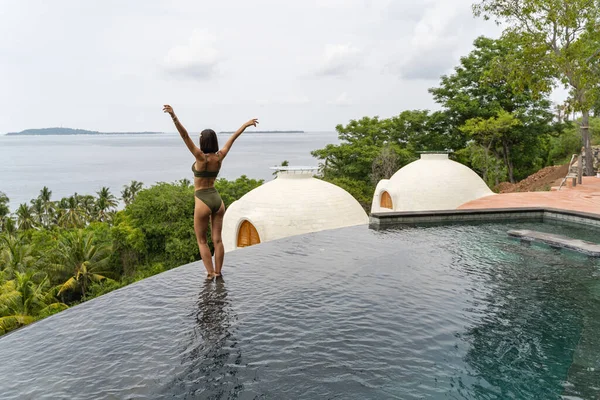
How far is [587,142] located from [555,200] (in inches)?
337

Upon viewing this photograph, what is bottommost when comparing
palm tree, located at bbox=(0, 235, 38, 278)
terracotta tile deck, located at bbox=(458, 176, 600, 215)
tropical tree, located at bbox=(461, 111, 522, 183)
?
palm tree, located at bbox=(0, 235, 38, 278)

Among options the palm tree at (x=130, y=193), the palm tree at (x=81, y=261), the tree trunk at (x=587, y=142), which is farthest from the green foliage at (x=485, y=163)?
the palm tree at (x=130, y=193)

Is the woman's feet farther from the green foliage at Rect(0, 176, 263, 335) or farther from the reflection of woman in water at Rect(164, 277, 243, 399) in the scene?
the green foliage at Rect(0, 176, 263, 335)

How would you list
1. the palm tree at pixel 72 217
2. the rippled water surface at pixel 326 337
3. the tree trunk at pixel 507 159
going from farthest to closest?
1. the palm tree at pixel 72 217
2. the tree trunk at pixel 507 159
3. the rippled water surface at pixel 326 337

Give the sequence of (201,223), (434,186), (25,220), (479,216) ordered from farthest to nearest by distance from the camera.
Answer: (25,220) < (434,186) < (479,216) < (201,223)

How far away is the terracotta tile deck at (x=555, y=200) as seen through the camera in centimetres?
1559

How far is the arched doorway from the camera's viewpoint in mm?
22156

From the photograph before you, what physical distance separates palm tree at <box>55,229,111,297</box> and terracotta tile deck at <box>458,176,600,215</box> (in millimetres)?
22995

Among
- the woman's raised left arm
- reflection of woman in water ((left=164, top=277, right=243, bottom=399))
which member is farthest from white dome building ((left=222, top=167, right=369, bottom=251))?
the woman's raised left arm

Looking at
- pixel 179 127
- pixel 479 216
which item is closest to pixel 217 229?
pixel 179 127

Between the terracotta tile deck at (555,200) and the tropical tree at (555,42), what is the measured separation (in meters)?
5.10

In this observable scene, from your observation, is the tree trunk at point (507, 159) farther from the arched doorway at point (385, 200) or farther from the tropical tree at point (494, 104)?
the arched doorway at point (385, 200)

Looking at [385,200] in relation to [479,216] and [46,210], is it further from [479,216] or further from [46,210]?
[46,210]

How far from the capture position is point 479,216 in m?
12.9
